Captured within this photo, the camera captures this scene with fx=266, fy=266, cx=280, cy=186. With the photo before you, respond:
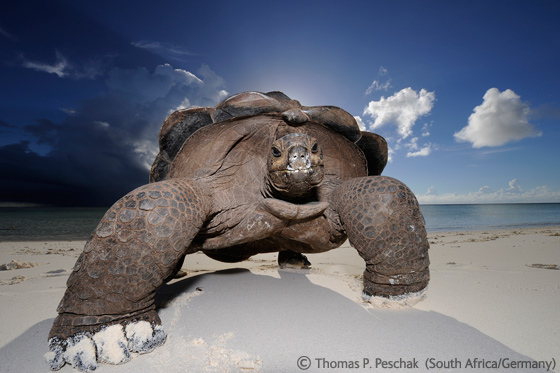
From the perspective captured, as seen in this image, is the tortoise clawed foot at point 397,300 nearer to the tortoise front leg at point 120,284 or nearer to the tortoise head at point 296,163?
the tortoise head at point 296,163

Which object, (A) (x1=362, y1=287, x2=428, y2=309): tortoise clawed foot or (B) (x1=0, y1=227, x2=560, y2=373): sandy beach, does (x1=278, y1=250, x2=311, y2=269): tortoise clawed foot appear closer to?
(B) (x1=0, y1=227, x2=560, y2=373): sandy beach

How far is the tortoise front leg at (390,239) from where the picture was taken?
2096 mm

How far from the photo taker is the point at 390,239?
209 centimetres

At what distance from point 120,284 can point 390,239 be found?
192 centimetres

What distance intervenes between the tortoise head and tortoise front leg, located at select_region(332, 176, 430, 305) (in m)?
0.44

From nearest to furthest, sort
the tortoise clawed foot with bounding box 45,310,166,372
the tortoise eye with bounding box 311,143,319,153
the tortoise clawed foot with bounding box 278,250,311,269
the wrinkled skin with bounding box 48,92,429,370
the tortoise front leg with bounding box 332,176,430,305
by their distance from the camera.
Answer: the tortoise clawed foot with bounding box 45,310,166,372 < the wrinkled skin with bounding box 48,92,429,370 < the tortoise front leg with bounding box 332,176,430,305 < the tortoise eye with bounding box 311,143,319,153 < the tortoise clawed foot with bounding box 278,250,311,269

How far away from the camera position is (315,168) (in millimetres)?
2174

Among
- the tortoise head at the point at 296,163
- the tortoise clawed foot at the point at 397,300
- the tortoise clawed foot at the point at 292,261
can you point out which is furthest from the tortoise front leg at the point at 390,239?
the tortoise clawed foot at the point at 292,261

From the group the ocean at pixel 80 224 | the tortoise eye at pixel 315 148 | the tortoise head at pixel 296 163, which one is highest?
the tortoise eye at pixel 315 148

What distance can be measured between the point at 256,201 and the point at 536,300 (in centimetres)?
264

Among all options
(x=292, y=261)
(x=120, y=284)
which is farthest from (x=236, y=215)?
(x=292, y=261)

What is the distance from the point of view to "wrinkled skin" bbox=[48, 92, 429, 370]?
1.64 meters

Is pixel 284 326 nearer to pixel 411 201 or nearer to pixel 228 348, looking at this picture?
pixel 228 348

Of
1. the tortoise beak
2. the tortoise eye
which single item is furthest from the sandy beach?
the tortoise eye
